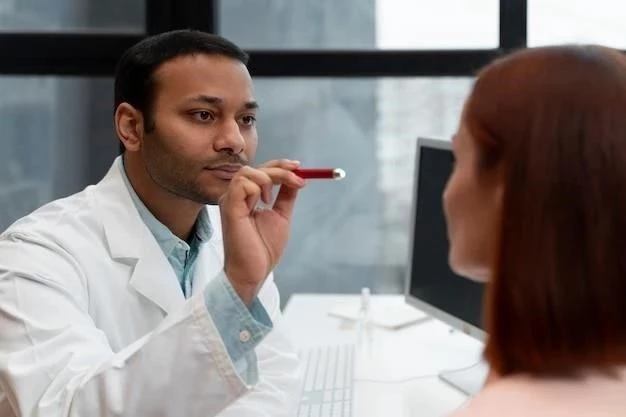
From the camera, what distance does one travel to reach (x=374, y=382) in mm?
1670

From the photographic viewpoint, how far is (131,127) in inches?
58.6

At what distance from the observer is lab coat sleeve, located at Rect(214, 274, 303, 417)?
1.42m

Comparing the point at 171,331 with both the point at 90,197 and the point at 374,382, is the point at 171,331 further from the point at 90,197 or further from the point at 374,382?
the point at 374,382

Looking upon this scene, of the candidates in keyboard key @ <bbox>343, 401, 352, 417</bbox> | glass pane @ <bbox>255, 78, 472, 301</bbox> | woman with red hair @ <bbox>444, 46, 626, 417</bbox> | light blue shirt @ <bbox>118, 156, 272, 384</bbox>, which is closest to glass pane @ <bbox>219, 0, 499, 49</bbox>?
glass pane @ <bbox>255, 78, 472, 301</bbox>

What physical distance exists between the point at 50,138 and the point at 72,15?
1.31ft

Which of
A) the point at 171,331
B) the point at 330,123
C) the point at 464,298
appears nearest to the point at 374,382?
the point at 464,298

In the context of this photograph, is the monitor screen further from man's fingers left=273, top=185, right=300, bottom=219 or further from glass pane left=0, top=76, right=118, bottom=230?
glass pane left=0, top=76, right=118, bottom=230

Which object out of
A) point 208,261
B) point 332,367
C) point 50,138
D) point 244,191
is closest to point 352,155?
point 50,138

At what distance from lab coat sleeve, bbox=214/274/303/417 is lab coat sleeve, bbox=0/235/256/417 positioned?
10.8 inches

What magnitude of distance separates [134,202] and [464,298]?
662 millimetres

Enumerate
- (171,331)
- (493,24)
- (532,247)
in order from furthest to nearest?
1. (493,24)
2. (171,331)
3. (532,247)

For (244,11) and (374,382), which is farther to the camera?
(244,11)

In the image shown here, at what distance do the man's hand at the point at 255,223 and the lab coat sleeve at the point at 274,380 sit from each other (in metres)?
0.19

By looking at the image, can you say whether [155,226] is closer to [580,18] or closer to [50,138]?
[50,138]
